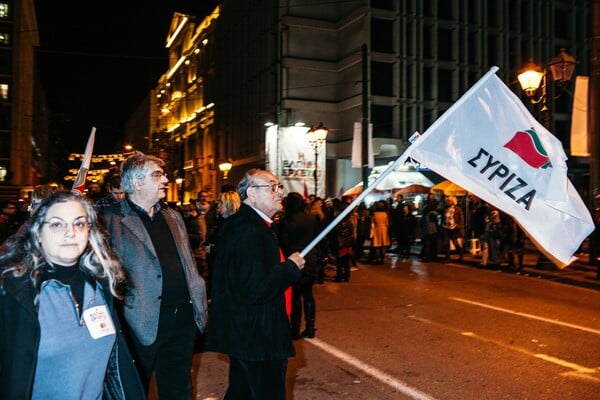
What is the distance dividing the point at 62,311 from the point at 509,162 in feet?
9.50

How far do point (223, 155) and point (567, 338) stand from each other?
4220 centimetres

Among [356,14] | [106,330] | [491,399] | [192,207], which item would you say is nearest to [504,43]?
[356,14]

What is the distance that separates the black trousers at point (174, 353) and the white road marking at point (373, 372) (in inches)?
93.1

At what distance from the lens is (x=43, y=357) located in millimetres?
2361

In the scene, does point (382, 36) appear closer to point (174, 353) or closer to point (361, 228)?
point (361, 228)

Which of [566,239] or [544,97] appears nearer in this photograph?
[566,239]

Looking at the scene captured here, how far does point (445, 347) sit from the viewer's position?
23.6 ft

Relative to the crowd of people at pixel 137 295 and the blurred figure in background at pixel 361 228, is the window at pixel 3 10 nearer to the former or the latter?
the blurred figure in background at pixel 361 228

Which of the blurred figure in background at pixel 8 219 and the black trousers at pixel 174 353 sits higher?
the blurred figure in background at pixel 8 219

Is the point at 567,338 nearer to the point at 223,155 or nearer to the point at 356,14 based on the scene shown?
the point at 356,14

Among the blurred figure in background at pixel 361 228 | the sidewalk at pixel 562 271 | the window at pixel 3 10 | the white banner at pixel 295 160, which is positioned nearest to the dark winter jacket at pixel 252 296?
the sidewalk at pixel 562 271

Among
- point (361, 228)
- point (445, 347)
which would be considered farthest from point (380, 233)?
point (445, 347)

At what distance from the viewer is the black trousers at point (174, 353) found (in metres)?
3.89

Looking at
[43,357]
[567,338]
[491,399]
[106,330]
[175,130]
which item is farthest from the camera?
[175,130]
